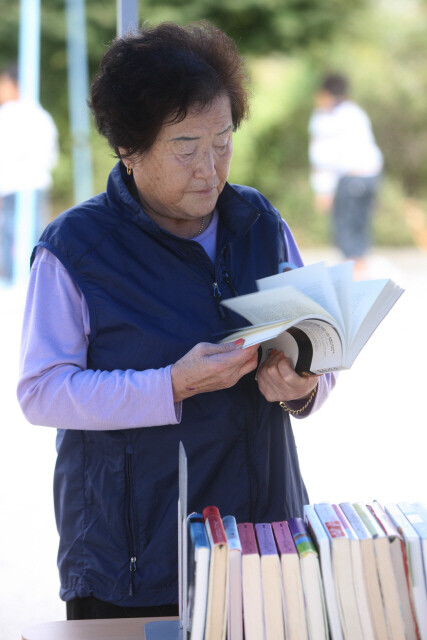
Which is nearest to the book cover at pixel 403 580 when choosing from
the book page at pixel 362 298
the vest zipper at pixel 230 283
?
the book page at pixel 362 298

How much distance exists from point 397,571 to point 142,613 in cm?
56

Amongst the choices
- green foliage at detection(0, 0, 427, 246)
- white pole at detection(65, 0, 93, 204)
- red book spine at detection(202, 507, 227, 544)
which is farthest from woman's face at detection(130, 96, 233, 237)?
green foliage at detection(0, 0, 427, 246)

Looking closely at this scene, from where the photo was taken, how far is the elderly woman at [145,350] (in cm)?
163

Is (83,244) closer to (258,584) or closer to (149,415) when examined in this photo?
(149,415)

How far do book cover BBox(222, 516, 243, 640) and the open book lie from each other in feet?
1.08

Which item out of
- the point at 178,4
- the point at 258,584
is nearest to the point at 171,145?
the point at 258,584

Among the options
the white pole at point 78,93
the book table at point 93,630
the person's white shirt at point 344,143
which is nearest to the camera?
the book table at point 93,630

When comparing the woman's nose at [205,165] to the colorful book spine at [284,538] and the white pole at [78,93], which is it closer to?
the colorful book spine at [284,538]

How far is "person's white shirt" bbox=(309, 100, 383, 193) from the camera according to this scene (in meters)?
8.50

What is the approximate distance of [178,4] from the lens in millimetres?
14086

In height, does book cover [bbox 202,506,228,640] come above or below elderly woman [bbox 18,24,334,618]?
below

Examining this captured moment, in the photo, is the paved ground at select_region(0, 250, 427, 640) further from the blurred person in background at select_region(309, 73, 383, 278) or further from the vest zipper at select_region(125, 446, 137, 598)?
the blurred person in background at select_region(309, 73, 383, 278)

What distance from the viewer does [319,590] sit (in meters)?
1.32

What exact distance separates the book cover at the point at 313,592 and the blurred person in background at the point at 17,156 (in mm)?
6697
